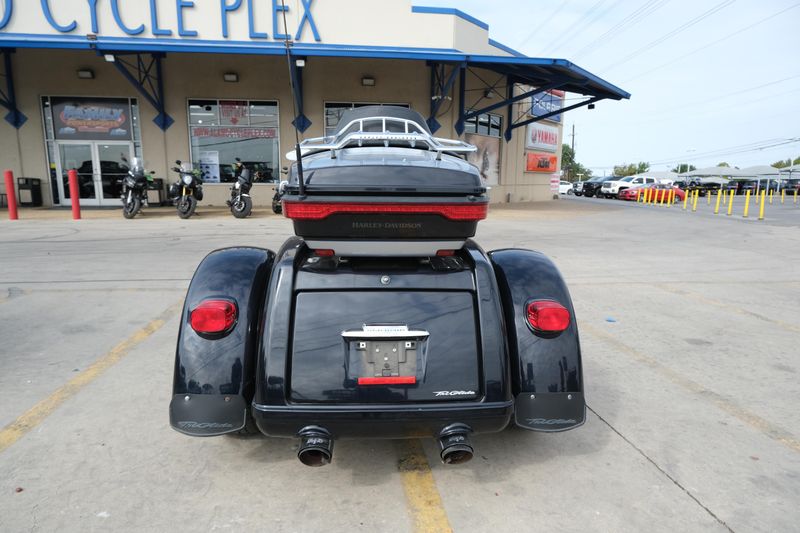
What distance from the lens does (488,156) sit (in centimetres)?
2181

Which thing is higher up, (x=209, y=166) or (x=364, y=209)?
(x=209, y=166)

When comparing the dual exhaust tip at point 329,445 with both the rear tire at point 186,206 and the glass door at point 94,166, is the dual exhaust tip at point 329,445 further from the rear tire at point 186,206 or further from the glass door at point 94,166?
the glass door at point 94,166

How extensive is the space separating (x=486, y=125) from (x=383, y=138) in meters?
19.2

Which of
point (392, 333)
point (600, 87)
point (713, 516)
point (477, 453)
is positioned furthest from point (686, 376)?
point (600, 87)

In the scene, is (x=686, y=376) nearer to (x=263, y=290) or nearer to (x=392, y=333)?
(x=392, y=333)

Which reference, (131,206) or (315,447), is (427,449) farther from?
(131,206)

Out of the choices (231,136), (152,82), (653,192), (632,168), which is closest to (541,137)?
(653,192)

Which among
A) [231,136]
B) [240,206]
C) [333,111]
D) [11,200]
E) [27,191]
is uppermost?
[333,111]

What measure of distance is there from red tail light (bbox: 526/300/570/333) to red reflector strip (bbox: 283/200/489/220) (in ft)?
2.20

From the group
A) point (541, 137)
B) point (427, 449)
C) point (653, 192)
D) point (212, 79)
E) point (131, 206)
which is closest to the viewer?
point (427, 449)

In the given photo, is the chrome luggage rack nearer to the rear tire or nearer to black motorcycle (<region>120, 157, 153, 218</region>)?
the rear tire

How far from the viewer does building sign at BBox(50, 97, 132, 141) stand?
1692 centimetres

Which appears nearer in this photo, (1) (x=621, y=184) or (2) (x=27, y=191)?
(2) (x=27, y=191)

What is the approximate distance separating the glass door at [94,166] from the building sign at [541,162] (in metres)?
17.2
